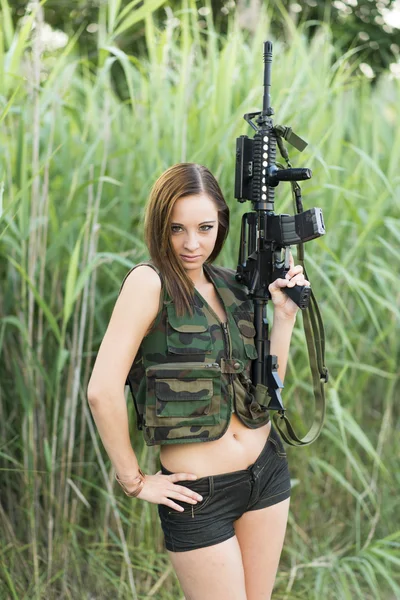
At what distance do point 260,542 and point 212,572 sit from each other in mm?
165

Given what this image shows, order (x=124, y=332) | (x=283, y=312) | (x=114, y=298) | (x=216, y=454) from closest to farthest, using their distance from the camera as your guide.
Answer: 1. (x=124, y=332)
2. (x=216, y=454)
3. (x=283, y=312)
4. (x=114, y=298)

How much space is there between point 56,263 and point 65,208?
19cm

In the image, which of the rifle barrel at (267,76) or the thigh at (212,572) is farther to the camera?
the rifle barrel at (267,76)

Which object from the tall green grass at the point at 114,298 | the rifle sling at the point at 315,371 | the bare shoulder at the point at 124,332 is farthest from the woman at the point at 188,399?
the tall green grass at the point at 114,298

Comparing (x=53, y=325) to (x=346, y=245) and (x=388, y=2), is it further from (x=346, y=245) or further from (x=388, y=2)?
(x=388, y=2)

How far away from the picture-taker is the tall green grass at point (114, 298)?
229cm

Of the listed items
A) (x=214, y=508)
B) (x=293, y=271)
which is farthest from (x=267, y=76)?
(x=214, y=508)

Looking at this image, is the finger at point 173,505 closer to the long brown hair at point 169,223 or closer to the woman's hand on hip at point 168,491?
the woman's hand on hip at point 168,491

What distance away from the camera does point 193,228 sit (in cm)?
165

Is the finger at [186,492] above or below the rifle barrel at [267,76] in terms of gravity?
below

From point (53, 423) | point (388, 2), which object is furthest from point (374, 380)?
point (388, 2)

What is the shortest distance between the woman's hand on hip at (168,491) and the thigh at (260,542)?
183 mm

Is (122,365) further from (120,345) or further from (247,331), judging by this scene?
(247,331)

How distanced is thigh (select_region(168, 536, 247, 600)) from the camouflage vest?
246 millimetres
